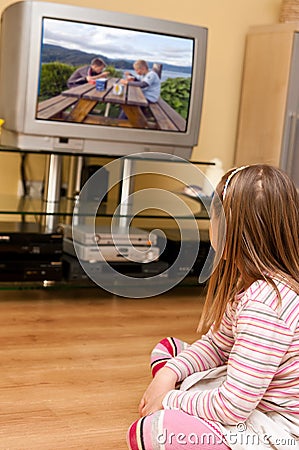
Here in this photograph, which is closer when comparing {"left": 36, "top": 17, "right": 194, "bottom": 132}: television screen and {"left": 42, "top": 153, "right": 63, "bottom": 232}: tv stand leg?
{"left": 36, "top": 17, "right": 194, "bottom": 132}: television screen

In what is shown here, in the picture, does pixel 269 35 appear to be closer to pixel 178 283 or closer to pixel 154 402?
pixel 178 283

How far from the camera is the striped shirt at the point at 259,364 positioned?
1.46 meters

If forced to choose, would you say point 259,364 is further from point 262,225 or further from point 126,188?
point 126,188

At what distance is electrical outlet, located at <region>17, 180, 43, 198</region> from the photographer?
359cm

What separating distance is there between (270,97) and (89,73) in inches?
42.9

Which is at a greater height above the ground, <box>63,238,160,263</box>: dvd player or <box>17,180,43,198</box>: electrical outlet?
<box>17,180,43,198</box>: electrical outlet

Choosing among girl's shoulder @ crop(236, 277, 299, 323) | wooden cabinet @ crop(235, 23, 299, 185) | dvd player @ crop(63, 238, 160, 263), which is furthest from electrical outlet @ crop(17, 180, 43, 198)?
girl's shoulder @ crop(236, 277, 299, 323)

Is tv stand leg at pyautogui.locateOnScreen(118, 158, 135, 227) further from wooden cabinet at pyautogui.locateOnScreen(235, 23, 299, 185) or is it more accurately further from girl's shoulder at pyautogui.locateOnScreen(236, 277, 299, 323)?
girl's shoulder at pyautogui.locateOnScreen(236, 277, 299, 323)

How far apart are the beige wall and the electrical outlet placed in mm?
911

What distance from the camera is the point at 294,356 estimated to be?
1.51 meters

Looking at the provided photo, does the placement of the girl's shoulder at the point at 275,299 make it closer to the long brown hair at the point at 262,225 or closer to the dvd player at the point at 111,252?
the long brown hair at the point at 262,225

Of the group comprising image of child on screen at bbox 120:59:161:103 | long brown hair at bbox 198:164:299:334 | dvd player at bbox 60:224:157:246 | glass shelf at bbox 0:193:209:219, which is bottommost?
dvd player at bbox 60:224:157:246

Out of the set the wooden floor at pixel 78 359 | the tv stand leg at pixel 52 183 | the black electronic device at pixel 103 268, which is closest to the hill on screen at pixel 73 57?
the tv stand leg at pixel 52 183

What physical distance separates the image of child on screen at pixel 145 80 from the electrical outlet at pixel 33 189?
2.33 feet
